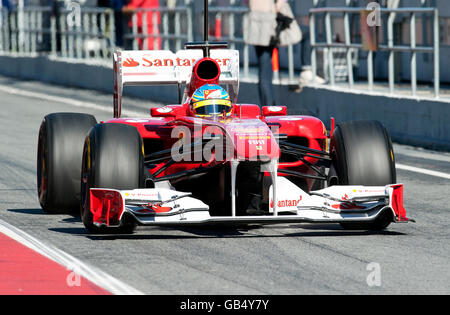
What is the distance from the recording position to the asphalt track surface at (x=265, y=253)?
7.11 metres

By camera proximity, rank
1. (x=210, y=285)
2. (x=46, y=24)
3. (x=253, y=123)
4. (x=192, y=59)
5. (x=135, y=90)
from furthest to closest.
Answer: (x=46, y=24) → (x=135, y=90) → (x=192, y=59) → (x=253, y=123) → (x=210, y=285)

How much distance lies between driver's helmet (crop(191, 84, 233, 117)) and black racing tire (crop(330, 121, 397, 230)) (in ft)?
3.81

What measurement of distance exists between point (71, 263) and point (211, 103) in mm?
2596

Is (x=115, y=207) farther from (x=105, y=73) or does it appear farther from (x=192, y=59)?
(x=105, y=73)

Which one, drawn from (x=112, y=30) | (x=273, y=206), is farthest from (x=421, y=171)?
(x=112, y=30)

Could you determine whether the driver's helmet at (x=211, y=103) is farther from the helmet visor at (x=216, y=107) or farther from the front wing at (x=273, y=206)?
the front wing at (x=273, y=206)

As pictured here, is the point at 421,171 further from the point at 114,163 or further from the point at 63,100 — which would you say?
the point at 63,100

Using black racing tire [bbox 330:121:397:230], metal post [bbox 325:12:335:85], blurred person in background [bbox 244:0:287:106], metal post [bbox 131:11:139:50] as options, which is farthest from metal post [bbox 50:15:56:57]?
black racing tire [bbox 330:121:397:230]

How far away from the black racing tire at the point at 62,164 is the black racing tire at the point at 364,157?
236cm

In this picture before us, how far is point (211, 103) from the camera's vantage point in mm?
9906

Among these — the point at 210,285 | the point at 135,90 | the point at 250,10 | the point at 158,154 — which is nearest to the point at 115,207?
the point at 158,154

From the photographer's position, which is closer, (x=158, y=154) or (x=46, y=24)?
(x=158, y=154)
